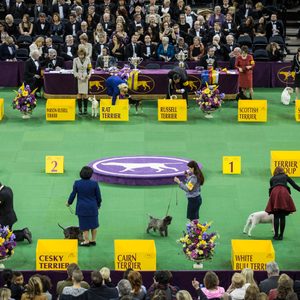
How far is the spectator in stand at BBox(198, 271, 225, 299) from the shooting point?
14.2 meters

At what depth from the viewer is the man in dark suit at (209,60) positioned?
93.3ft

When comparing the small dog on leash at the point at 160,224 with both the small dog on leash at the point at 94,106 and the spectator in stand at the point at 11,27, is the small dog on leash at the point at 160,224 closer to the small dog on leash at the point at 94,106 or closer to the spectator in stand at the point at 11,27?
the small dog on leash at the point at 94,106

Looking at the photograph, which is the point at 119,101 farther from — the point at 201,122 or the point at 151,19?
the point at 151,19

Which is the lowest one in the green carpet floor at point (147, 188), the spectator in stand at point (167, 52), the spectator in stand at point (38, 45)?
the green carpet floor at point (147, 188)

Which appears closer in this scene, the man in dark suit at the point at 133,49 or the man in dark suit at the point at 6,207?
the man in dark suit at the point at 6,207

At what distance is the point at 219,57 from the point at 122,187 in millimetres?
9694

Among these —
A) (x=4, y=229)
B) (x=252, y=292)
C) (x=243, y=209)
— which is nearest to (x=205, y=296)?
(x=252, y=292)

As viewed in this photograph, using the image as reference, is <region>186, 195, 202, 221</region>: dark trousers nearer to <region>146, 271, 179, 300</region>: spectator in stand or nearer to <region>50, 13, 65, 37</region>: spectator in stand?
<region>146, 271, 179, 300</region>: spectator in stand

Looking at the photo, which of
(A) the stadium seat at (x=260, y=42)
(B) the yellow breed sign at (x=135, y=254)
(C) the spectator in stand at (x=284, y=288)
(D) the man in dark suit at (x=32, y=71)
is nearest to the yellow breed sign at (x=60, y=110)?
(D) the man in dark suit at (x=32, y=71)

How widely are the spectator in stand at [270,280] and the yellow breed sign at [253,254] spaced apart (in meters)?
1.92

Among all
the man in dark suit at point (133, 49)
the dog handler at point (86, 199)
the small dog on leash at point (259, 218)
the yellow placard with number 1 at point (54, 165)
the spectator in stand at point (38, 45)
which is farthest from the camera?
the man in dark suit at point (133, 49)

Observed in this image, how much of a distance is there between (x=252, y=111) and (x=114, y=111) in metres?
3.43

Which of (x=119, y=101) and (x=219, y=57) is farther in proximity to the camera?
(x=219, y=57)

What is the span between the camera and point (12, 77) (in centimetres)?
3005
